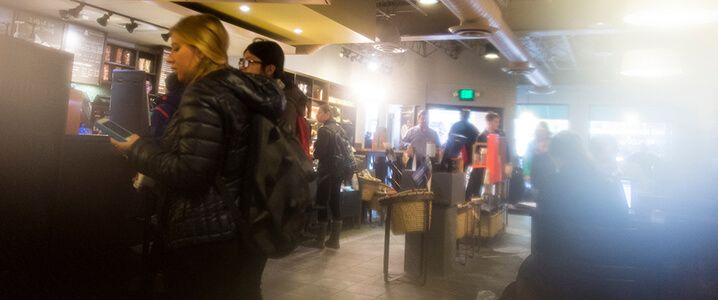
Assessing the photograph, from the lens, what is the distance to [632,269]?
78.2 inches

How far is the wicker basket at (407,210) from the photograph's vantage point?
3.91 m

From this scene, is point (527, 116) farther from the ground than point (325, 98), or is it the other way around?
point (527, 116)

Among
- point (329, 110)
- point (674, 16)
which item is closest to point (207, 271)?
point (329, 110)

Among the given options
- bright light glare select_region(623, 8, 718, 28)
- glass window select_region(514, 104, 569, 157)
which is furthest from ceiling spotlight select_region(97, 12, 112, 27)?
glass window select_region(514, 104, 569, 157)

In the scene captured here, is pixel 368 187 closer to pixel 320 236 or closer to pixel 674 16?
pixel 320 236

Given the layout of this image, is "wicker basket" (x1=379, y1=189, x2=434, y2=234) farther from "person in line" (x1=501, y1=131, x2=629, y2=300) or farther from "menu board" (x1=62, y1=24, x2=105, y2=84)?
"menu board" (x1=62, y1=24, x2=105, y2=84)

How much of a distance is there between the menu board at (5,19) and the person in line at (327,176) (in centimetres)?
410

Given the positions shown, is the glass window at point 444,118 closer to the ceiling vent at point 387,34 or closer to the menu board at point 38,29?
the ceiling vent at point 387,34

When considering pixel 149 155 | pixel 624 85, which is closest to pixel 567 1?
pixel 149 155

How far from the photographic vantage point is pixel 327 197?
532cm

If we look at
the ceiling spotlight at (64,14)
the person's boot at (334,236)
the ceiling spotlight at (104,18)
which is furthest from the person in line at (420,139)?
the ceiling spotlight at (64,14)

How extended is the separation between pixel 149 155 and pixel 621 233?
1.84 m

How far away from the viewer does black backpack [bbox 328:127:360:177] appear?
5.22 metres

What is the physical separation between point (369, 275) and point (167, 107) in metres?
2.38
